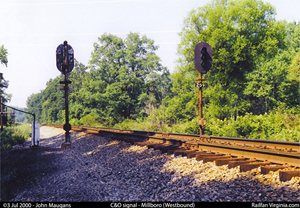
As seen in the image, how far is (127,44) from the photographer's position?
40938mm

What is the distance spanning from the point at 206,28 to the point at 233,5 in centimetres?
357

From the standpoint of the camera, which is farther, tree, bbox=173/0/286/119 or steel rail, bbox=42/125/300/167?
tree, bbox=173/0/286/119

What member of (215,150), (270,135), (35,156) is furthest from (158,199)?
(270,135)

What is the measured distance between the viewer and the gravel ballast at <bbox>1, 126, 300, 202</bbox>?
4539 mm

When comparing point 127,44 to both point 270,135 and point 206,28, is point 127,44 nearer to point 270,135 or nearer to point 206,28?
point 206,28

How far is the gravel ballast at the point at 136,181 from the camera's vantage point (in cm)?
454

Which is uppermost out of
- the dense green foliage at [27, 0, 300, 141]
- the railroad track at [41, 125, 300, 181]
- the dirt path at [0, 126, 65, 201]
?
the dense green foliage at [27, 0, 300, 141]

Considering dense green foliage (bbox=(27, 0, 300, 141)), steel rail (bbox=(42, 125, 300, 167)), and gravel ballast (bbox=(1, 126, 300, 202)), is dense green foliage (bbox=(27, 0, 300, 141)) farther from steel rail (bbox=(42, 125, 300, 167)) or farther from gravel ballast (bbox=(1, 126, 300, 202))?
gravel ballast (bbox=(1, 126, 300, 202))

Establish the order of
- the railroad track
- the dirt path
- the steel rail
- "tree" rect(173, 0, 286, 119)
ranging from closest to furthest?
the railroad track
the steel rail
the dirt path
"tree" rect(173, 0, 286, 119)

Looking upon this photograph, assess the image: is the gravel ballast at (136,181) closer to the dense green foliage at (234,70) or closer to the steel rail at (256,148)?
the steel rail at (256,148)

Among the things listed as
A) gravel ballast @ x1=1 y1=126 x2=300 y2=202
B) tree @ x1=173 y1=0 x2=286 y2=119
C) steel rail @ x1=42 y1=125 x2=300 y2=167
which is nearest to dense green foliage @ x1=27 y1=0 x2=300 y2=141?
tree @ x1=173 y1=0 x2=286 y2=119

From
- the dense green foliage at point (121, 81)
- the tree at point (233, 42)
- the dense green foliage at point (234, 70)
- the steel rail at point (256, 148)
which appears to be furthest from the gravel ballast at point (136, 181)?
the dense green foliage at point (121, 81)

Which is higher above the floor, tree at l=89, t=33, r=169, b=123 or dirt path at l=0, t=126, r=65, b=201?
tree at l=89, t=33, r=169, b=123

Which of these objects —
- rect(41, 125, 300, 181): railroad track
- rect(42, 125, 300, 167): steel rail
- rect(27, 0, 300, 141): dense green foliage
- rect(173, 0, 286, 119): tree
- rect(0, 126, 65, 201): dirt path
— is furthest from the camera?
rect(173, 0, 286, 119): tree
